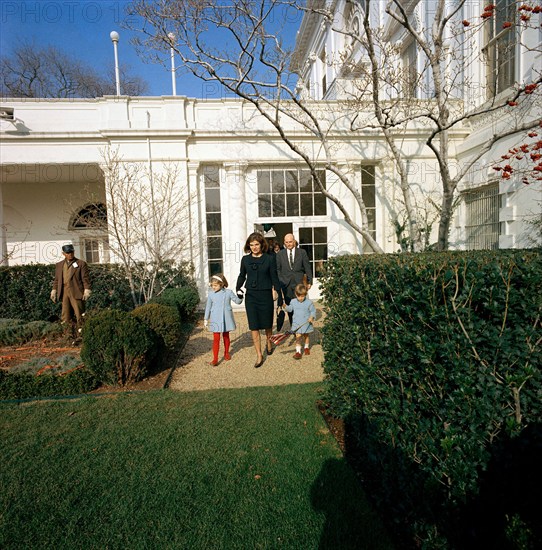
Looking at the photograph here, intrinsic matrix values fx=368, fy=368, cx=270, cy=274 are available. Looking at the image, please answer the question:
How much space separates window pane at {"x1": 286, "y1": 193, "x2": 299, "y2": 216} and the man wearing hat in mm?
5955

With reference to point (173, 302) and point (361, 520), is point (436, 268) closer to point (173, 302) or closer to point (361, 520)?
point (361, 520)

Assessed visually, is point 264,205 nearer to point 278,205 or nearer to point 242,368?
point 278,205

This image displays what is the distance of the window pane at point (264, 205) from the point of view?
1097 cm

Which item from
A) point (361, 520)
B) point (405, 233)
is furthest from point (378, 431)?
point (405, 233)

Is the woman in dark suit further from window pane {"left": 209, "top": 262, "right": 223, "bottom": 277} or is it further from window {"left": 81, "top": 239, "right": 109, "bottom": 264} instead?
window {"left": 81, "top": 239, "right": 109, "bottom": 264}

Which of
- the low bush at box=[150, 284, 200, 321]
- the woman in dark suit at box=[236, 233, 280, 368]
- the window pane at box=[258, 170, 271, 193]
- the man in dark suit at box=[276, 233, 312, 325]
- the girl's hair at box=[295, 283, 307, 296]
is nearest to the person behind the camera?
the woman in dark suit at box=[236, 233, 280, 368]

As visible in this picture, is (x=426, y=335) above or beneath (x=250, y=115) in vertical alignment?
beneath

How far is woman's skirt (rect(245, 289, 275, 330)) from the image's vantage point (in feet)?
18.9

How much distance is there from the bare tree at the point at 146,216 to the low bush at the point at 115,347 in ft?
13.3

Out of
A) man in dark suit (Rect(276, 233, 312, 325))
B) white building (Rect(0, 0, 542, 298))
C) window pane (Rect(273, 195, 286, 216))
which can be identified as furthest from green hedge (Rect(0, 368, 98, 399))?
window pane (Rect(273, 195, 286, 216))

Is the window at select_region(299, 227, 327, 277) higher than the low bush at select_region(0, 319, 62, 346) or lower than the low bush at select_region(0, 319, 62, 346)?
higher

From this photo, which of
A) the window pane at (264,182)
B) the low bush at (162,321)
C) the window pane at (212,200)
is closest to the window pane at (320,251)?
the window pane at (264,182)

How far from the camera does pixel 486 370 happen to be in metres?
1.89

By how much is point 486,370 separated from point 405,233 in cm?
937
